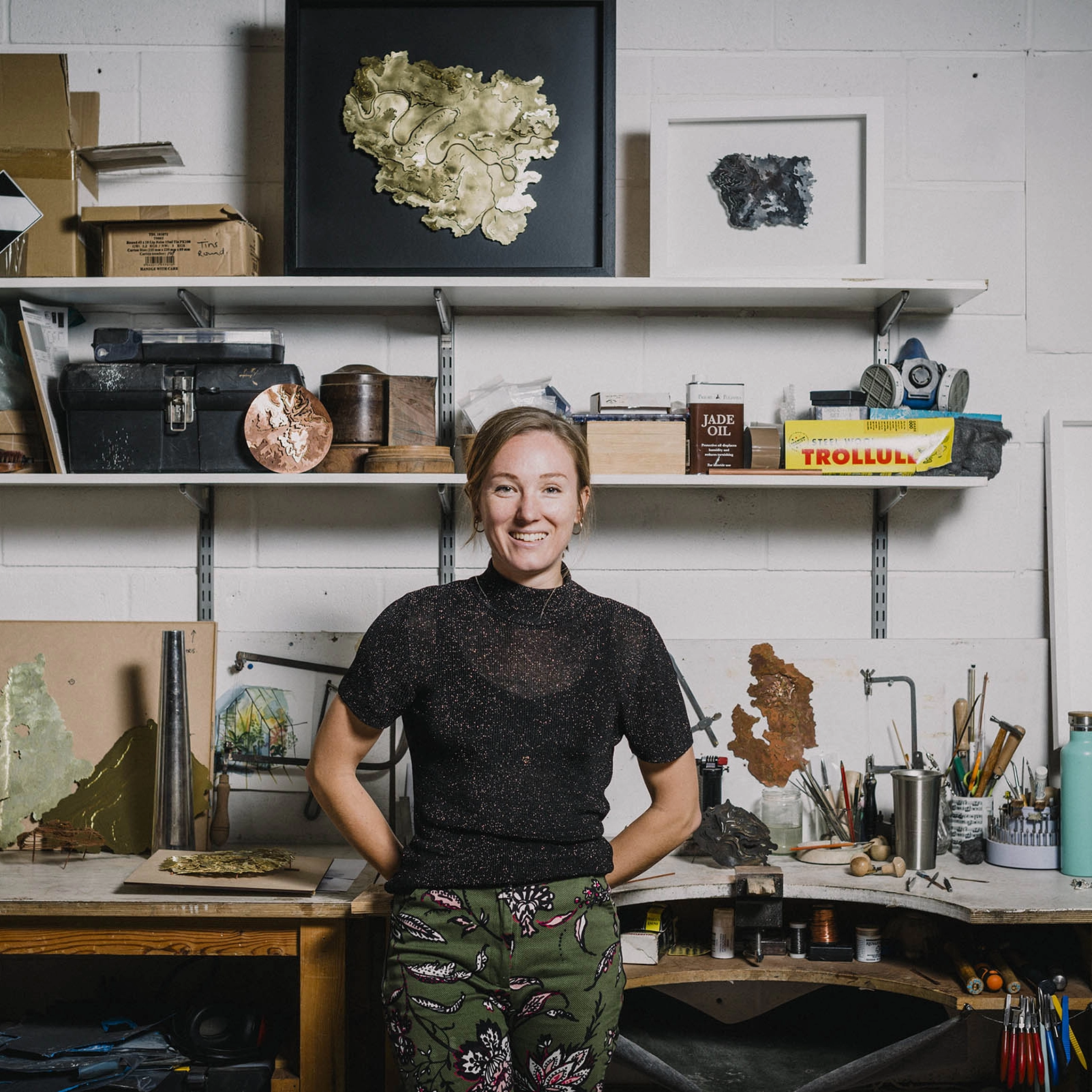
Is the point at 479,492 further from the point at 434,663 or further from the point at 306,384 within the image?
the point at 306,384

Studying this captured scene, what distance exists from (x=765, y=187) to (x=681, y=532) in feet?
2.43

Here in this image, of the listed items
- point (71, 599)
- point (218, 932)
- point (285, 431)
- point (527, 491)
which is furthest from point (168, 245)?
point (218, 932)

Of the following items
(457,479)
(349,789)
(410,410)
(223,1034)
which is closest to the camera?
(349,789)

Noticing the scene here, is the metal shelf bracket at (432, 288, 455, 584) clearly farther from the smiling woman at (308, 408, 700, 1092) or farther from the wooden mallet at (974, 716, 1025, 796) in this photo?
the wooden mallet at (974, 716, 1025, 796)

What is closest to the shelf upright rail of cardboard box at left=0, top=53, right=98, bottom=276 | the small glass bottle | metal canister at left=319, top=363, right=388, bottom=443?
the small glass bottle

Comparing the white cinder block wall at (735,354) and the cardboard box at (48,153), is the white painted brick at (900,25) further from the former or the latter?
the cardboard box at (48,153)

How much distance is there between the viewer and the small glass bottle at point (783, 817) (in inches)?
85.4

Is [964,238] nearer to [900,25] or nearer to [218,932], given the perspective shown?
[900,25]

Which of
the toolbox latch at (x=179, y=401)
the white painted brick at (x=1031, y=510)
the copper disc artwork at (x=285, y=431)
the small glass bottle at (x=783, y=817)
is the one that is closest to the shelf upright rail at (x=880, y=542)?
the white painted brick at (x=1031, y=510)

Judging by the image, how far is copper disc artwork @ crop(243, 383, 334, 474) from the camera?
2.12m

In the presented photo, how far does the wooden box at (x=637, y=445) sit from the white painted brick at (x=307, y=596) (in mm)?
591

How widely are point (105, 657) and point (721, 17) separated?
1.91 meters

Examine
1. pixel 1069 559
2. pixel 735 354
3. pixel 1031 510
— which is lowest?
pixel 1069 559

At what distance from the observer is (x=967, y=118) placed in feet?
7.57
